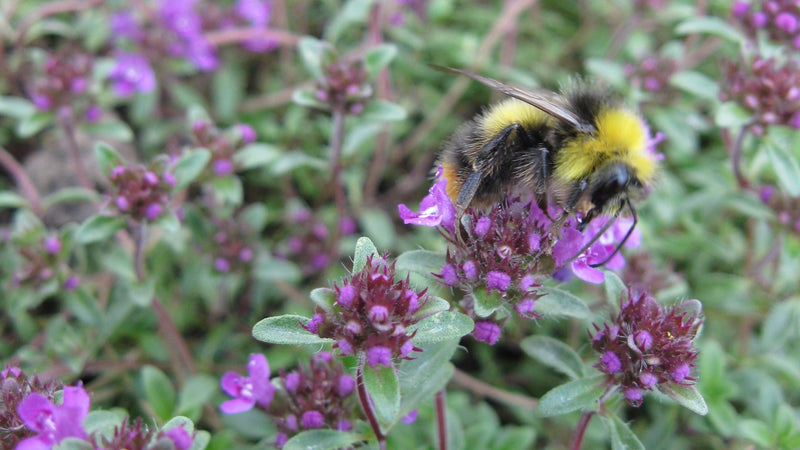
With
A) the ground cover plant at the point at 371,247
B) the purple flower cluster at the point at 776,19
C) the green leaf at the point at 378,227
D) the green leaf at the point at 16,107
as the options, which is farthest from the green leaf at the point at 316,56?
the purple flower cluster at the point at 776,19

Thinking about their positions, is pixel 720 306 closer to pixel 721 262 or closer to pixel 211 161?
pixel 721 262

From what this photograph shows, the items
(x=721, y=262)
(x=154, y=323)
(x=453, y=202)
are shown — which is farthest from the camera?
(x=721, y=262)

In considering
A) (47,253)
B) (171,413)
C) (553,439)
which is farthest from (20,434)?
(553,439)

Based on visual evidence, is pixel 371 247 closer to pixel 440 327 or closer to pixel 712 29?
pixel 440 327

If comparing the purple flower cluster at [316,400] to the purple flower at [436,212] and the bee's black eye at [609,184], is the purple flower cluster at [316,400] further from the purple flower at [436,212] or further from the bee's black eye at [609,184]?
the bee's black eye at [609,184]

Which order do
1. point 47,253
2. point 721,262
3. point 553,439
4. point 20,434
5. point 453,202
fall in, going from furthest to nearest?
point 721,262 < point 553,439 < point 47,253 < point 453,202 < point 20,434

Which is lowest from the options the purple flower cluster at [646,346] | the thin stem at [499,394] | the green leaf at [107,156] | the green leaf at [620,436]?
the thin stem at [499,394]

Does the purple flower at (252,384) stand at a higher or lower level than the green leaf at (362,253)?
lower
